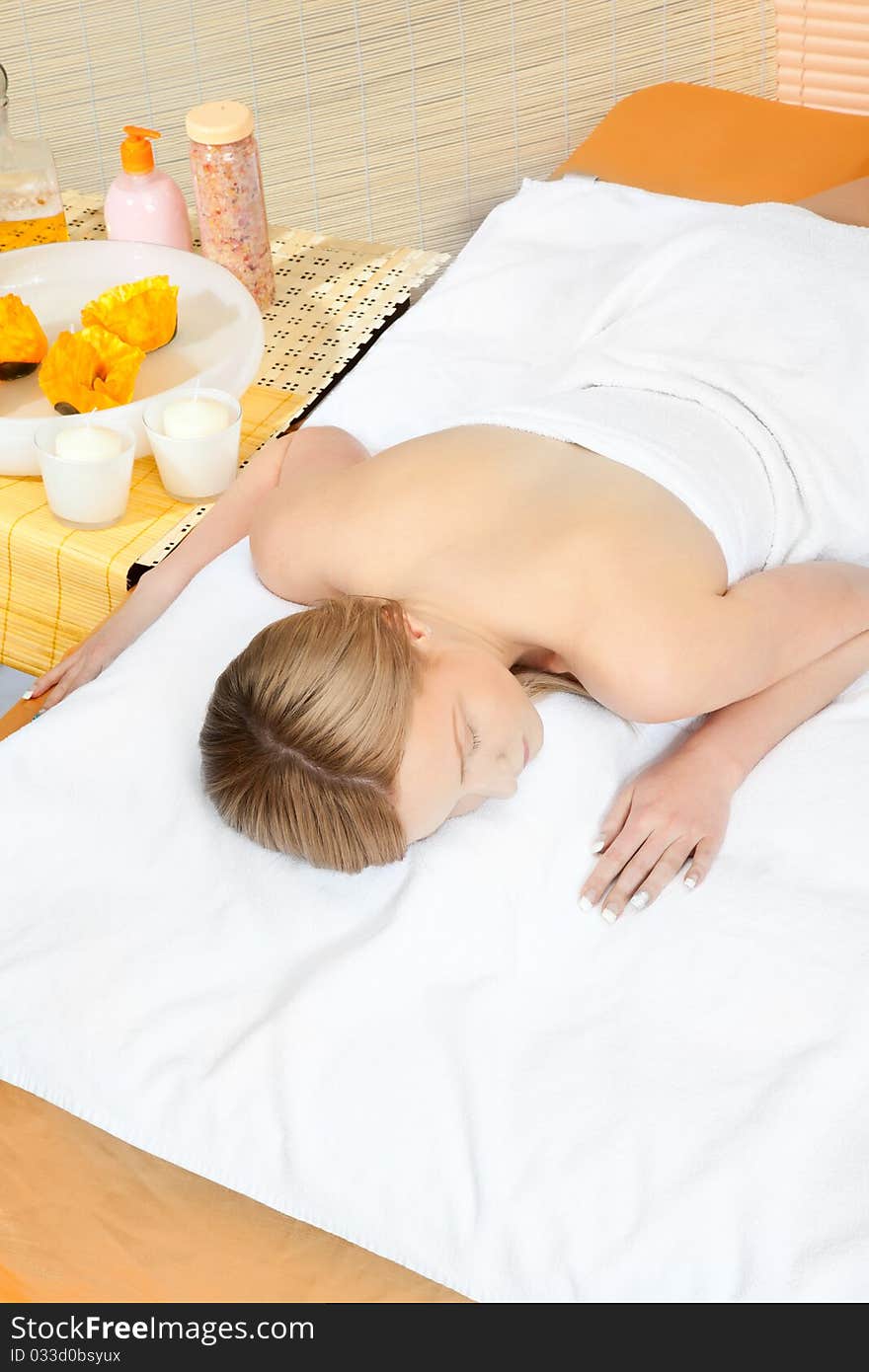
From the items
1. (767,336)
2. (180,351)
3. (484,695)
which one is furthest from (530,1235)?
(180,351)

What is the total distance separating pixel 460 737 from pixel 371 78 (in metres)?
1.74

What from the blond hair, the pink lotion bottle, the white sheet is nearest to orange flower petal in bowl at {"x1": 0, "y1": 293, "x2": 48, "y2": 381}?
the pink lotion bottle

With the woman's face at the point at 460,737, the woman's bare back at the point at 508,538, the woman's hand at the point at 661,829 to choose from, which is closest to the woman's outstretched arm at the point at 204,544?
the woman's bare back at the point at 508,538

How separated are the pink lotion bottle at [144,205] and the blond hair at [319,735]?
1.01 m

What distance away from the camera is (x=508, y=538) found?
1.29 m

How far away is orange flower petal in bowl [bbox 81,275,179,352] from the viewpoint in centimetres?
169

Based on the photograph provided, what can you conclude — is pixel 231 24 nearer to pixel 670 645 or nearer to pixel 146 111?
pixel 146 111

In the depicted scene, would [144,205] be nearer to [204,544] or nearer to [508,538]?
[204,544]

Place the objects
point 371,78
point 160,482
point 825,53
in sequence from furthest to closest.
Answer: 1. point 825,53
2. point 371,78
3. point 160,482

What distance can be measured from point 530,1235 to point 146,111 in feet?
7.19

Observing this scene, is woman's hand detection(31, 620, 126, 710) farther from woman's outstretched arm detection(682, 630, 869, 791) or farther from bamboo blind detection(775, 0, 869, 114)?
bamboo blind detection(775, 0, 869, 114)

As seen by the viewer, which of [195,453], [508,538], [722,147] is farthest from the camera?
[722,147]

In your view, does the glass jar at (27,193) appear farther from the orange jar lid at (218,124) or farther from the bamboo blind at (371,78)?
the bamboo blind at (371,78)

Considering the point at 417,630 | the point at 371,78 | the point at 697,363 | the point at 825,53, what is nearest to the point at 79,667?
the point at 417,630
